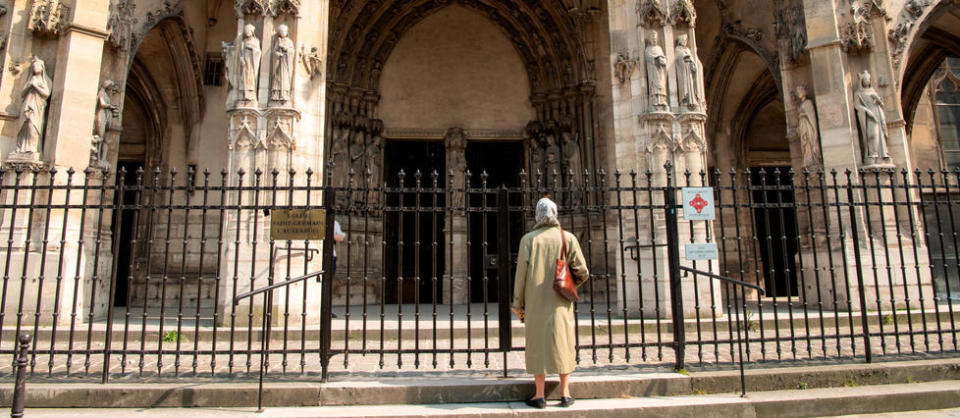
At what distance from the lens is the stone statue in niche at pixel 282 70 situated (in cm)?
835

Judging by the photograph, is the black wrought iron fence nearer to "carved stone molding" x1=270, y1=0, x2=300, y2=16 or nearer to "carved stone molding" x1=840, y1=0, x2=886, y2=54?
"carved stone molding" x1=840, y1=0, x2=886, y2=54

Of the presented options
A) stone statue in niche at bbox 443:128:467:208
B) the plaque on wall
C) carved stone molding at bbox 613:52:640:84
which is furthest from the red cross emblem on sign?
stone statue in niche at bbox 443:128:467:208

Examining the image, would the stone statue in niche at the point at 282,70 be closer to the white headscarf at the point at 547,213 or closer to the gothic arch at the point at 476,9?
the gothic arch at the point at 476,9

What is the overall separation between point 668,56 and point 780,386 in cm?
613

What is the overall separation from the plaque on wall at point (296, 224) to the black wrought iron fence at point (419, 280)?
51 millimetres

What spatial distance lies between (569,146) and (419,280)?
6856 millimetres

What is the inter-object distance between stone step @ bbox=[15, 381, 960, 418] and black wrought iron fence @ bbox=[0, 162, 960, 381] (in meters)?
0.47

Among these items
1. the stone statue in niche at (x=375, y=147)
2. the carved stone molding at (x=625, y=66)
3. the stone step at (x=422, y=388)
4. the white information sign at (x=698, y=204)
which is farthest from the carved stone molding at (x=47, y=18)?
the white information sign at (x=698, y=204)

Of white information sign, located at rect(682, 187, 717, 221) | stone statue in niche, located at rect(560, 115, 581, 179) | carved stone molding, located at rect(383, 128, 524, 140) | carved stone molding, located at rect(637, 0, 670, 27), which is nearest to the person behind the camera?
white information sign, located at rect(682, 187, 717, 221)

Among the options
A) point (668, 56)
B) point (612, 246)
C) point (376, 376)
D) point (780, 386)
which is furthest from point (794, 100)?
point (376, 376)

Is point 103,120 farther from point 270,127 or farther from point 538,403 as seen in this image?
point 538,403

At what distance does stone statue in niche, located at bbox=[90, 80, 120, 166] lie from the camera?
9.35 m

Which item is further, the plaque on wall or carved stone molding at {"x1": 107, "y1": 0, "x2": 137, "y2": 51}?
carved stone molding at {"x1": 107, "y1": 0, "x2": 137, "y2": 51}

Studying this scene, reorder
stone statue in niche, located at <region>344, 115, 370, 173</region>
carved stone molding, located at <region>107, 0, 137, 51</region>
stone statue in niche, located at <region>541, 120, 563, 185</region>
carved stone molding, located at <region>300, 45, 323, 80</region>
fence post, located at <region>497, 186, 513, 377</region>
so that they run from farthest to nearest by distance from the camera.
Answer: stone statue in niche, located at <region>541, 120, 563, 185</region>
stone statue in niche, located at <region>344, 115, 370, 173</region>
carved stone molding, located at <region>107, 0, 137, 51</region>
carved stone molding, located at <region>300, 45, 323, 80</region>
fence post, located at <region>497, 186, 513, 377</region>
